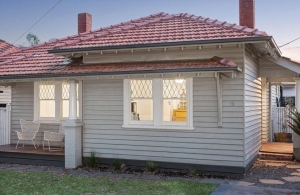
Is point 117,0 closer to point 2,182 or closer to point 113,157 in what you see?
point 113,157

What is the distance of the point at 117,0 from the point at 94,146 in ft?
38.0

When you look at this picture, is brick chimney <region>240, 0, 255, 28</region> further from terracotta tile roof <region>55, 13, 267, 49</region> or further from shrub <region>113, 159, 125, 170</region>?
shrub <region>113, 159, 125, 170</region>

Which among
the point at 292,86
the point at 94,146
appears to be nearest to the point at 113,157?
the point at 94,146

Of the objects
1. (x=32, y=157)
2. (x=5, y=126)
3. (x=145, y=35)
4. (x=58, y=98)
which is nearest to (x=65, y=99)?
(x=58, y=98)

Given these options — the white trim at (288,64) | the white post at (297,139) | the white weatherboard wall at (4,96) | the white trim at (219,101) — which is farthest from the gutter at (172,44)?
the white weatherboard wall at (4,96)

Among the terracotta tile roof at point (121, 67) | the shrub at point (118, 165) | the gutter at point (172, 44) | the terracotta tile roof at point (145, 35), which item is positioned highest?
the terracotta tile roof at point (145, 35)

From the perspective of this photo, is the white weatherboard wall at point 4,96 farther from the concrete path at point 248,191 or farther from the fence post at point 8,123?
the concrete path at point 248,191

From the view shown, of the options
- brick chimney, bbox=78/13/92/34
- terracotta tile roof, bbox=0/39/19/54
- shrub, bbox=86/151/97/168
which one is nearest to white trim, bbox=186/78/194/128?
shrub, bbox=86/151/97/168

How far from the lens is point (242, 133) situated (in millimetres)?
8234

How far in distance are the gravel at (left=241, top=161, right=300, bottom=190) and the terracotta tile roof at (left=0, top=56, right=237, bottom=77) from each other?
2.80 metres

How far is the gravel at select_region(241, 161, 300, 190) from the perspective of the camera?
746 cm

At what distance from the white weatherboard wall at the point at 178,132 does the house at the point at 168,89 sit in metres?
0.03

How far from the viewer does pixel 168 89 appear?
9.11 meters

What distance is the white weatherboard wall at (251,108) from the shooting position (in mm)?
8773
